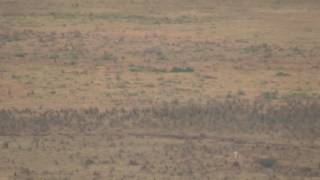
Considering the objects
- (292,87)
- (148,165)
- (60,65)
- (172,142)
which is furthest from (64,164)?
(60,65)

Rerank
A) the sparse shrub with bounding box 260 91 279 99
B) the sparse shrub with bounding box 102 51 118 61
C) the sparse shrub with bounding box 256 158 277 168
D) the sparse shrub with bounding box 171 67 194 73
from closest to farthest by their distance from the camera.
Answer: the sparse shrub with bounding box 256 158 277 168, the sparse shrub with bounding box 260 91 279 99, the sparse shrub with bounding box 171 67 194 73, the sparse shrub with bounding box 102 51 118 61

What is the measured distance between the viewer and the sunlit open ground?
12.9 meters

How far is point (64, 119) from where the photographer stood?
15461 millimetres

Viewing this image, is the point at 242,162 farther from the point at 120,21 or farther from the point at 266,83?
the point at 120,21

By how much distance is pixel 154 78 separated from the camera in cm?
2006

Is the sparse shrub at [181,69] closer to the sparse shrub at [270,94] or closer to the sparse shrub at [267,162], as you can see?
the sparse shrub at [270,94]

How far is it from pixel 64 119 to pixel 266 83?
234 inches

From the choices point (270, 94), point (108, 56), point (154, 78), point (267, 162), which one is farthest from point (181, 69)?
point (267, 162)

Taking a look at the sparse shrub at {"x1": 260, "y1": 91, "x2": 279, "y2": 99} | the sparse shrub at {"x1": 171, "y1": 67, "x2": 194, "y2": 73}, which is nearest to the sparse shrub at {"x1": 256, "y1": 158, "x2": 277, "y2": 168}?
the sparse shrub at {"x1": 260, "y1": 91, "x2": 279, "y2": 99}

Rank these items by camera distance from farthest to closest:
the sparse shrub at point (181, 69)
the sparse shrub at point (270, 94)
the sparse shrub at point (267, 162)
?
the sparse shrub at point (181, 69) < the sparse shrub at point (270, 94) < the sparse shrub at point (267, 162)

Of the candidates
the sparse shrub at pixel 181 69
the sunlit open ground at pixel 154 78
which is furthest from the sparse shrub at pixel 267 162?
the sparse shrub at pixel 181 69

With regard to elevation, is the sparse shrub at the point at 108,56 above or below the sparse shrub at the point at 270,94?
below

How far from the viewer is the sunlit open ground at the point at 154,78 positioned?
12852 millimetres

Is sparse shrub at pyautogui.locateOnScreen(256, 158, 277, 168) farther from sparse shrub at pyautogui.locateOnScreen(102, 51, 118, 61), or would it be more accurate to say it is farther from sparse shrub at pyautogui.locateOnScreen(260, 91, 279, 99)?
sparse shrub at pyautogui.locateOnScreen(102, 51, 118, 61)
